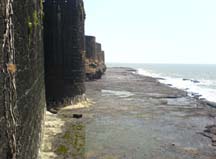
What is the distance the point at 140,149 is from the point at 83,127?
165 inches

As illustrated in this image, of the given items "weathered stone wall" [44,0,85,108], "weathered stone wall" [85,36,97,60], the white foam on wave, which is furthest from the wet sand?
"weathered stone wall" [85,36,97,60]

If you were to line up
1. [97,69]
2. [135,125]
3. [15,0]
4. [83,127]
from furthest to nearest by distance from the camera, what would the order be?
[97,69]
[135,125]
[83,127]
[15,0]

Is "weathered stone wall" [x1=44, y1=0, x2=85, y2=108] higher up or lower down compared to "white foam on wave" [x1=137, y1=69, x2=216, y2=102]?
higher up

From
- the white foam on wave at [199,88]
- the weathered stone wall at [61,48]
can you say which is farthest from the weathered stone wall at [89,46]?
the weathered stone wall at [61,48]

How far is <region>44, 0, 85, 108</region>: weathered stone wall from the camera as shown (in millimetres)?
20453

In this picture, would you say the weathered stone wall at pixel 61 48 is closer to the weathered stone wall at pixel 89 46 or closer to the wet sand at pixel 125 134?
the wet sand at pixel 125 134

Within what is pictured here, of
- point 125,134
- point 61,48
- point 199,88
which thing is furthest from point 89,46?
point 125,134

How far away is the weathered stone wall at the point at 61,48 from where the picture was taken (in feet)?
67.1

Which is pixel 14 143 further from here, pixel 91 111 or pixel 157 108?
pixel 157 108

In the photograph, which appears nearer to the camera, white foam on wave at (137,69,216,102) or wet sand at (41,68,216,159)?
wet sand at (41,68,216,159)

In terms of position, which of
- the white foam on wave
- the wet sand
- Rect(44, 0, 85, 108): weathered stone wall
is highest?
Rect(44, 0, 85, 108): weathered stone wall

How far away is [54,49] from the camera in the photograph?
20.7 meters

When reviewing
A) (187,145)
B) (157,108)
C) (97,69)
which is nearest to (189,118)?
(157,108)

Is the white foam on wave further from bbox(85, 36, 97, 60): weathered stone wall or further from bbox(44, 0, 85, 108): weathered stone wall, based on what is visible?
bbox(44, 0, 85, 108): weathered stone wall
